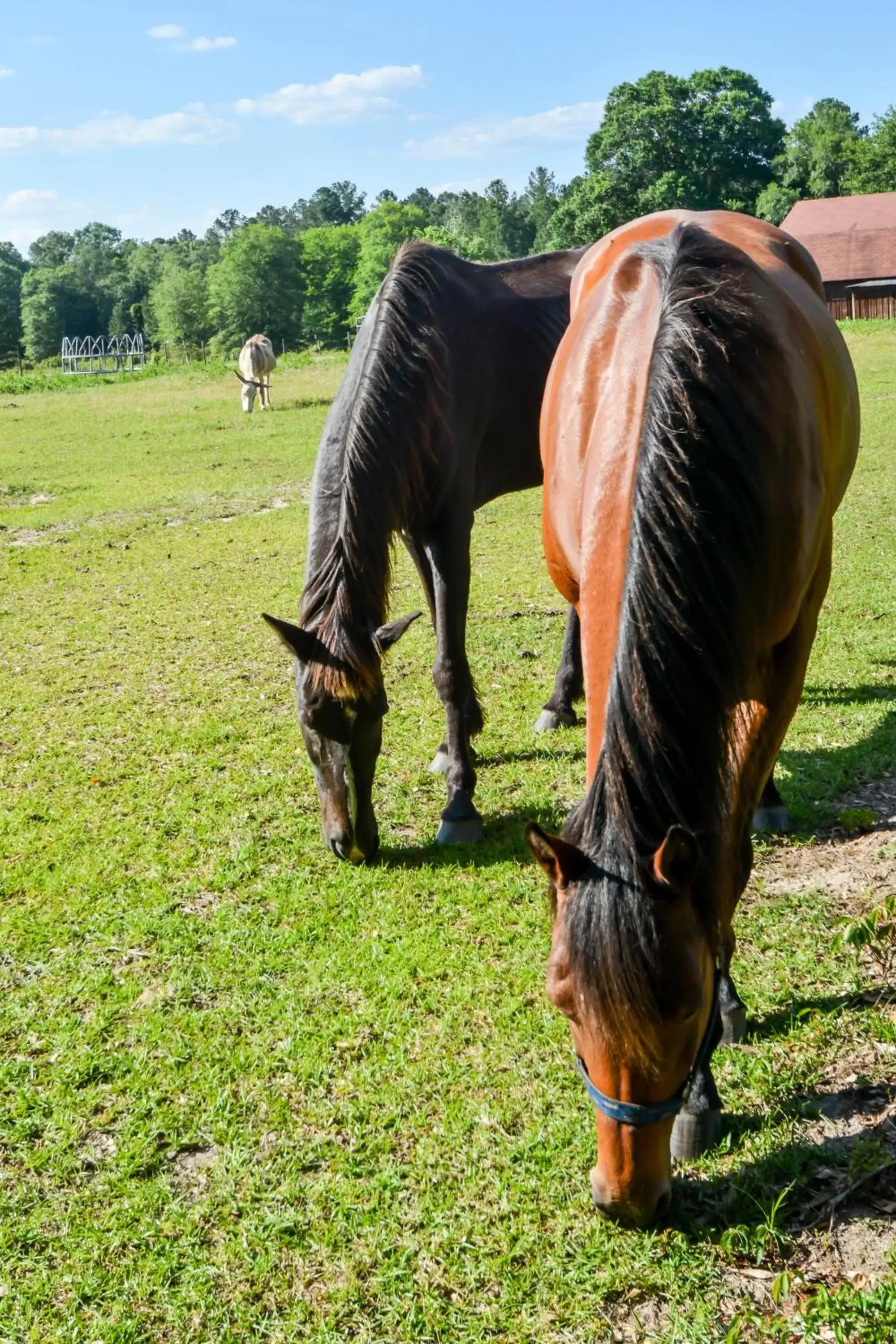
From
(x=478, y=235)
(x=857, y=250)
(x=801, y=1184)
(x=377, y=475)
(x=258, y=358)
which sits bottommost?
(x=801, y=1184)

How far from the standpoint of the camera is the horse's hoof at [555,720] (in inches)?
211

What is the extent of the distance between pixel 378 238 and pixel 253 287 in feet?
34.4

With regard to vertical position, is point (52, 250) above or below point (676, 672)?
above

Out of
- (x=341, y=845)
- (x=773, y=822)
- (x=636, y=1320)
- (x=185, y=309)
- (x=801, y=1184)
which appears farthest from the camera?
(x=185, y=309)

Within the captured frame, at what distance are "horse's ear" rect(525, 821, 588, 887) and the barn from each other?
1677 inches

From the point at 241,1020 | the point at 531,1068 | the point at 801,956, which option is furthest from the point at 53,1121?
the point at 801,956

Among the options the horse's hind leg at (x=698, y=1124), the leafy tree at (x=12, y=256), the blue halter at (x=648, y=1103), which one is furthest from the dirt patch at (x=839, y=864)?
the leafy tree at (x=12, y=256)

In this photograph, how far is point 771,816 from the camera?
414cm

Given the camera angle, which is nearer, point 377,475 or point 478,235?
point 377,475

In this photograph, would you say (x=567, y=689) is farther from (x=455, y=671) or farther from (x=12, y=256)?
(x=12, y=256)

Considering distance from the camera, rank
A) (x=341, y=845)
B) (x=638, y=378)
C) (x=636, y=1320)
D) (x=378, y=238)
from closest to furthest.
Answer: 1. (x=636, y=1320)
2. (x=638, y=378)
3. (x=341, y=845)
4. (x=378, y=238)

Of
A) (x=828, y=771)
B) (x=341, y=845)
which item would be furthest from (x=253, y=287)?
(x=341, y=845)

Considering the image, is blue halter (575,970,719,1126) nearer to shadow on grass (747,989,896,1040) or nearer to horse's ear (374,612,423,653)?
shadow on grass (747,989,896,1040)

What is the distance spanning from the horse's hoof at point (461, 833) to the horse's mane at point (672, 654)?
93.0 inches
